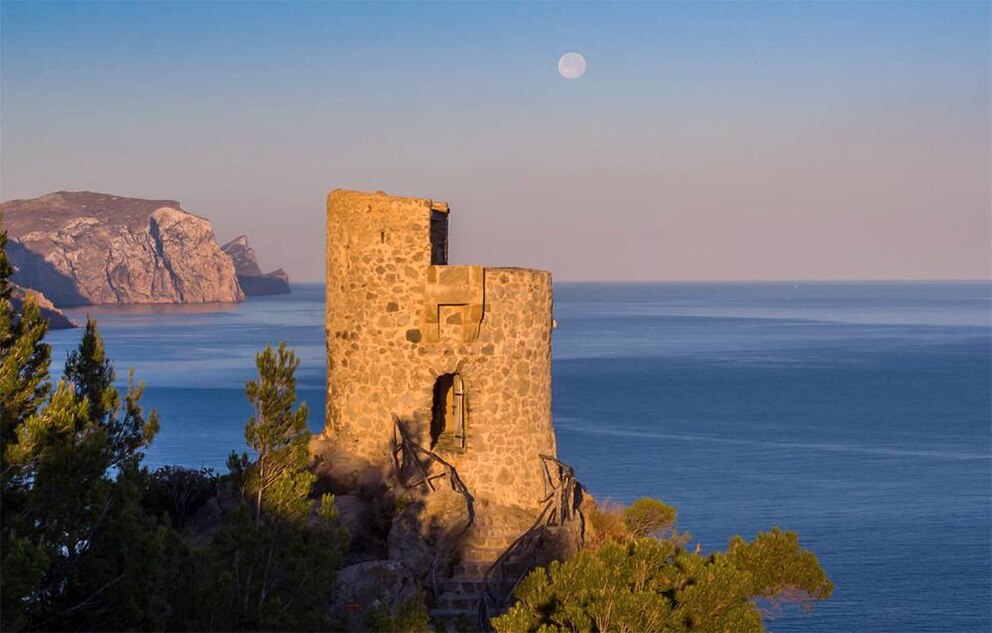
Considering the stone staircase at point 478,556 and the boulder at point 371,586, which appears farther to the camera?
the stone staircase at point 478,556

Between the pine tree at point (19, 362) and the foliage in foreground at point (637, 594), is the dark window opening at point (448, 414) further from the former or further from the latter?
the pine tree at point (19, 362)

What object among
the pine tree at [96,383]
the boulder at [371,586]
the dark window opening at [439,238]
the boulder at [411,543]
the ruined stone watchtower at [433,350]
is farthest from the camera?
the dark window opening at [439,238]

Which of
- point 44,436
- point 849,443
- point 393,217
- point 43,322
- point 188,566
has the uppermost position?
point 393,217

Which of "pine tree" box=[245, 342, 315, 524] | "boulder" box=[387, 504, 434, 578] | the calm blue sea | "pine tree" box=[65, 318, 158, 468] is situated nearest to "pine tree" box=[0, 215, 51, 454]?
"pine tree" box=[65, 318, 158, 468]

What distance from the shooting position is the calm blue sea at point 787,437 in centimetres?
4956

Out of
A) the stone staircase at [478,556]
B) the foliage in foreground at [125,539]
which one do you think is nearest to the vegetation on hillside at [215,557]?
the foliage in foreground at [125,539]

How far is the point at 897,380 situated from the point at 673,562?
106794 mm

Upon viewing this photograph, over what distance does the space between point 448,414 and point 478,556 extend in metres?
2.68

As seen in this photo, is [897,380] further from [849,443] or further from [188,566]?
[188,566]

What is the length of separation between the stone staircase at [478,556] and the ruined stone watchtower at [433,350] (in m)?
0.35

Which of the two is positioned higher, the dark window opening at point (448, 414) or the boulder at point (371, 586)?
the dark window opening at point (448, 414)

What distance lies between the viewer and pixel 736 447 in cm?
7731

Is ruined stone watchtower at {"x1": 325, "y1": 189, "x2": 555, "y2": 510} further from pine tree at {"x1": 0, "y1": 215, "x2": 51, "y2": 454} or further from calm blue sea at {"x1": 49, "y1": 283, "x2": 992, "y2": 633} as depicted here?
calm blue sea at {"x1": 49, "y1": 283, "x2": 992, "y2": 633}

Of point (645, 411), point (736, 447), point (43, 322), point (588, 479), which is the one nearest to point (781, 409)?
point (645, 411)
